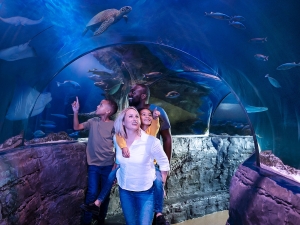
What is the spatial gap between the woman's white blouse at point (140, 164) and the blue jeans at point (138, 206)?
0.23 ft

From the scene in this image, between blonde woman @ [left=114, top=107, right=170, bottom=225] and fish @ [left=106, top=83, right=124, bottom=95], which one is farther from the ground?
fish @ [left=106, top=83, right=124, bottom=95]

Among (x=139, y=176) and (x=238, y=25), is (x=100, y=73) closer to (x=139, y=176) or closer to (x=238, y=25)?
(x=238, y=25)

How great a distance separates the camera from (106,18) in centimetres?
356

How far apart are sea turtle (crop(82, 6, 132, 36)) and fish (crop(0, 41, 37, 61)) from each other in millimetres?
933

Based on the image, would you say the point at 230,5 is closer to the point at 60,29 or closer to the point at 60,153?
the point at 60,29

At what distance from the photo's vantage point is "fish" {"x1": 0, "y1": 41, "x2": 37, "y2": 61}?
117 inches

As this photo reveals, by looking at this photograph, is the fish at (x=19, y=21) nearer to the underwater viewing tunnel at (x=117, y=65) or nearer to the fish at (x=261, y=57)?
the underwater viewing tunnel at (x=117, y=65)

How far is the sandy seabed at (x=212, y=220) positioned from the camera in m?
6.57

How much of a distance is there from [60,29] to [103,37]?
84cm

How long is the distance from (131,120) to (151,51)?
3104 millimetres

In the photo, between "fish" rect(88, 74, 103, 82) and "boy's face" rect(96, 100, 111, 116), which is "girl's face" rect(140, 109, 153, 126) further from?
"fish" rect(88, 74, 103, 82)

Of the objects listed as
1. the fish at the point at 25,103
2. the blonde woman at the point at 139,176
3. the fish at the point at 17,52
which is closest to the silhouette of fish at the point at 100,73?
the fish at the point at 25,103

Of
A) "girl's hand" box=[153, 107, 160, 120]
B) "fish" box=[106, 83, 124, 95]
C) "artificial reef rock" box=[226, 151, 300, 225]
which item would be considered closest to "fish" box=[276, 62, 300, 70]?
"artificial reef rock" box=[226, 151, 300, 225]

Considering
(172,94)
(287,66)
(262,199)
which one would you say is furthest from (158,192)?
(172,94)
